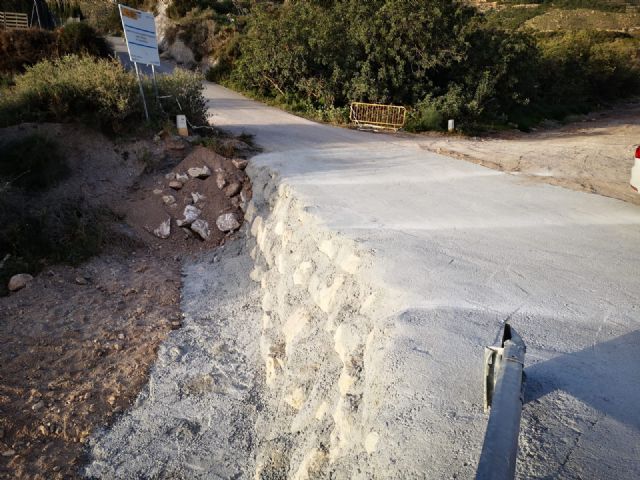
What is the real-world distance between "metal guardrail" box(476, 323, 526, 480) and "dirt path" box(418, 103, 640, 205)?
6.05 meters

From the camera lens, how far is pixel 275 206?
740 cm

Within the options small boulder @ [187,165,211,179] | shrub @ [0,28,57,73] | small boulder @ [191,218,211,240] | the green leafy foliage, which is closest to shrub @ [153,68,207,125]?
small boulder @ [187,165,211,179]

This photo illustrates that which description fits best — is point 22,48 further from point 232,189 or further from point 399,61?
point 232,189

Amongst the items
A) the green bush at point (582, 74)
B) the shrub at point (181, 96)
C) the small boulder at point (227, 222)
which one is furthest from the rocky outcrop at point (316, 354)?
the green bush at point (582, 74)

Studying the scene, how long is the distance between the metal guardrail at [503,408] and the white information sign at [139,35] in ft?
30.4

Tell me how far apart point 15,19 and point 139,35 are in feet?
63.6

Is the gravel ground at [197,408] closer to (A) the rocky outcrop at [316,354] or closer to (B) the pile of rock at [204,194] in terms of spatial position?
(A) the rocky outcrop at [316,354]

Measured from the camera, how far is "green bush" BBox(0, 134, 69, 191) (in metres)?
8.00

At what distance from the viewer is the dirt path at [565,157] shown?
26.7ft

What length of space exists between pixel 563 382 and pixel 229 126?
1138cm

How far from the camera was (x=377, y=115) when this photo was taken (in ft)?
50.4

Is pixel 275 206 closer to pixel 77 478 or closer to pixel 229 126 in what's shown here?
pixel 77 478

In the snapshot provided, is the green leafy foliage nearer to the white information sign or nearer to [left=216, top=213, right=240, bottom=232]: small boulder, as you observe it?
the white information sign

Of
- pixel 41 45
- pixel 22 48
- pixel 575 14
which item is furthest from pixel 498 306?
pixel 575 14
